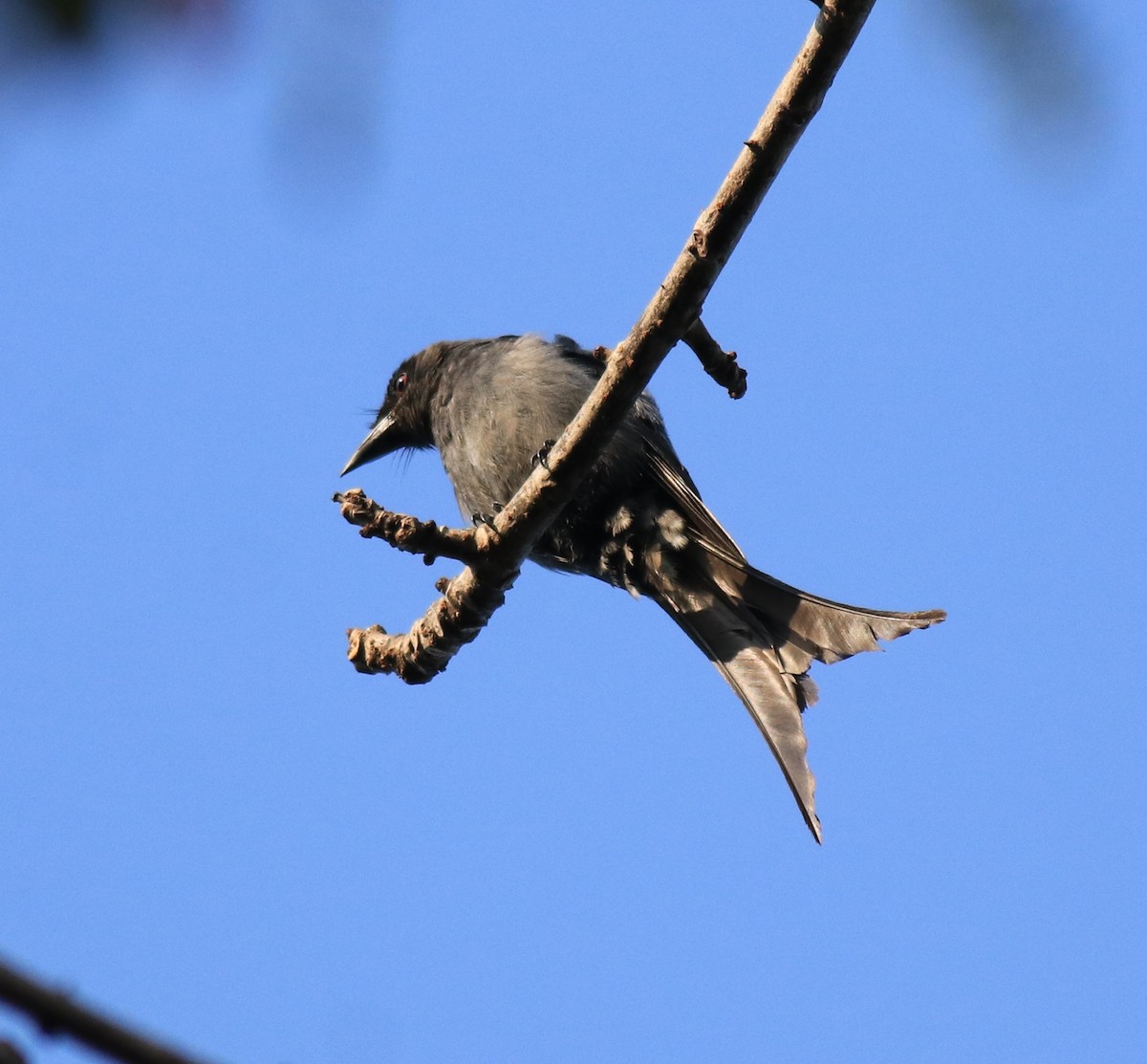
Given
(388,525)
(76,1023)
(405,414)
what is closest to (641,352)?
(388,525)

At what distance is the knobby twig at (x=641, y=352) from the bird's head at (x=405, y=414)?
82.7 inches

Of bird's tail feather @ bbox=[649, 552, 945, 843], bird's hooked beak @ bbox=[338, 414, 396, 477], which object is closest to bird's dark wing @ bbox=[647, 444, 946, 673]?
bird's tail feather @ bbox=[649, 552, 945, 843]

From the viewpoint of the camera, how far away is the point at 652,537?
5.64 meters

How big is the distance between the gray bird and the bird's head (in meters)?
0.66

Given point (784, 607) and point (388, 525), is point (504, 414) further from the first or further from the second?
point (388, 525)

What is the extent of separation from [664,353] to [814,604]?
1668 millimetres

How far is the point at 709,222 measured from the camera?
12.0ft

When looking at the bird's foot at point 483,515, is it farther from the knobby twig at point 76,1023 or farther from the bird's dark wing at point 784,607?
the knobby twig at point 76,1023

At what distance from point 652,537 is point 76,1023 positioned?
4.79m

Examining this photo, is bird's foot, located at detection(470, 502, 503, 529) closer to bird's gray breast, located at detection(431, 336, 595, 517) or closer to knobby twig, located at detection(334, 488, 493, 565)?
bird's gray breast, located at detection(431, 336, 595, 517)

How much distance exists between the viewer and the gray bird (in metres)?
5.21

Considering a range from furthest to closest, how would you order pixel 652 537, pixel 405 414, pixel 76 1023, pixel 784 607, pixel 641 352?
pixel 405 414 < pixel 652 537 < pixel 784 607 < pixel 641 352 < pixel 76 1023

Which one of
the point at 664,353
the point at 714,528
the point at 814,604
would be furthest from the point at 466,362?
the point at 664,353

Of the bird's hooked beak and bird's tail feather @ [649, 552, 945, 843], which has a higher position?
the bird's hooked beak
